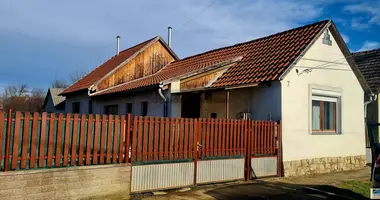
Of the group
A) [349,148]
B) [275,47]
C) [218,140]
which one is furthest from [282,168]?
[275,47]

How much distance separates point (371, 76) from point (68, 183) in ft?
50.1

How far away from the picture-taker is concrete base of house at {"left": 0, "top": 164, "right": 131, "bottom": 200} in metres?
6.33

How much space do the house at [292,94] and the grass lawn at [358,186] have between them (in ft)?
5.45

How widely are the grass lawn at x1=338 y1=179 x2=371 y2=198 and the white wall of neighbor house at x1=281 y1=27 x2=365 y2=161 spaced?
1763mm

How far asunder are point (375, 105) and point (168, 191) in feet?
38.7

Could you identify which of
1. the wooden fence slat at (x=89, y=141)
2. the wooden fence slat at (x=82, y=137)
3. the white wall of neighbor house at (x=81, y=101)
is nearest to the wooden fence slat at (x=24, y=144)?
the wooden fence slat at (x=82, y=137)

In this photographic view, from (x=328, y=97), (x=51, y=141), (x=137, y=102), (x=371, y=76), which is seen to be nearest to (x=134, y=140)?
(x=51, y=141)

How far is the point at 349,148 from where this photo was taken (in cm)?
1352

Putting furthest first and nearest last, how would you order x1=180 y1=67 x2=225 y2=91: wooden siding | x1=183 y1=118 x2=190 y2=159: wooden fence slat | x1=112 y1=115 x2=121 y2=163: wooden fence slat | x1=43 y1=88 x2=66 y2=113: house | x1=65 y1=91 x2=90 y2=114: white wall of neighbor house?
x1=43 y1=88 x2=66 y2=113: house
x1=65 y1=91 x2=90 y2=114: white wall of neighbor house
x1=180 y1=67 x2=225 y2=91: wooden siding
x1=183 y1=118 x2=190 y2=159: wooden fence slat
x1=112 y1=115 x2=121 y2=163: wooden fence slat

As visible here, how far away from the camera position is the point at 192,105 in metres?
13.8

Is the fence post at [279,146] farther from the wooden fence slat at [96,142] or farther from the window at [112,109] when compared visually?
the window at [112,109]

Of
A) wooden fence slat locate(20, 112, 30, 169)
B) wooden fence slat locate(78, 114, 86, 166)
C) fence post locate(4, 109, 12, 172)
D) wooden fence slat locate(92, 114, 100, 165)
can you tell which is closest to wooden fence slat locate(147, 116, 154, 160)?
wooden fence slat locate(92, 114, 100, 165)

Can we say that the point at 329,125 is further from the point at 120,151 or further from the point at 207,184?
the point at 120,151

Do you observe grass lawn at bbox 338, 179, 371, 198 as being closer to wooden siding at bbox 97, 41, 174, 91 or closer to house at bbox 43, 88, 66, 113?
wooden siding at bbox 97, 41, 174, 91
